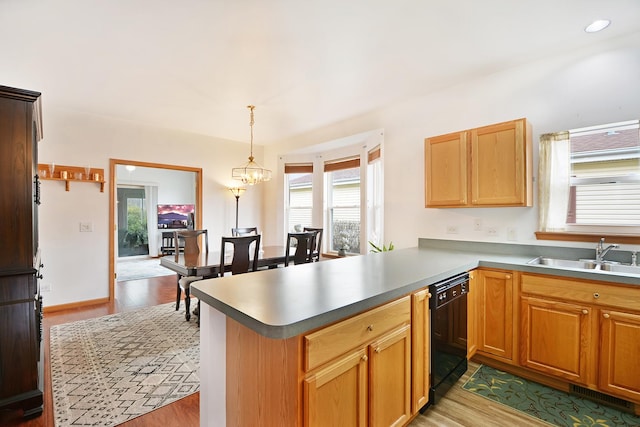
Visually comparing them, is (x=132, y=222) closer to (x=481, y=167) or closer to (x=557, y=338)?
(x=481, y=167)

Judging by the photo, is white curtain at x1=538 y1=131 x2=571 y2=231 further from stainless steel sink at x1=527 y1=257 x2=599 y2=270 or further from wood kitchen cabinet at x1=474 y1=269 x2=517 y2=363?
wood kitchen cabinet at x1=474 y1=269 x2=517 y2=363

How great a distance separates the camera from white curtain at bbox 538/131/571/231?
2.45 meters

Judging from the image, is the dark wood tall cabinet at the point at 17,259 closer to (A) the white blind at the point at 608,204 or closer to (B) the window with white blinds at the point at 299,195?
(B) the window with white blinds at the point at 299,195

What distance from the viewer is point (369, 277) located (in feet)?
5.67

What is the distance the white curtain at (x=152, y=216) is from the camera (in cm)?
880

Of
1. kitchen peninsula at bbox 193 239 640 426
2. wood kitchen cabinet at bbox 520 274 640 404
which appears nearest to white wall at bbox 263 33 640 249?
wood kitchen cabinet at bbox 520 274 640 404

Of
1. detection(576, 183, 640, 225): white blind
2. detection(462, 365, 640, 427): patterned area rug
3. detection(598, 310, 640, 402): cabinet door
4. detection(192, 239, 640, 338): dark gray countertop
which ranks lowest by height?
detection(462, 365, 640, 427): patterned area rug

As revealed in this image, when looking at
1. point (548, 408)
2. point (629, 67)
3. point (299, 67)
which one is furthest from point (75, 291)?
point (629, 67)

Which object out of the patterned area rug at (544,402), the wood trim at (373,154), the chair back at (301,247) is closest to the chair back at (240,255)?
the chair back at (301,247)

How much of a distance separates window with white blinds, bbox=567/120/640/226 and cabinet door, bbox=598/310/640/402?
2.75 feet

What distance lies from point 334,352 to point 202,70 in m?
2.75

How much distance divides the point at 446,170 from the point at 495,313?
132 cm

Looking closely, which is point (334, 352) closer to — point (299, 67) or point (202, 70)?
point (299, 67)

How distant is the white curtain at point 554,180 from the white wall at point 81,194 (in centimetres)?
482
